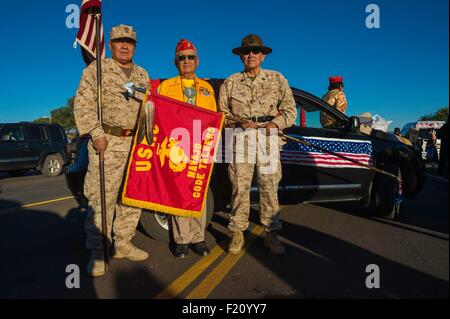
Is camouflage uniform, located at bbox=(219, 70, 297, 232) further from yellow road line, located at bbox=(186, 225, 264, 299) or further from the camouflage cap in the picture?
the camouflage cap

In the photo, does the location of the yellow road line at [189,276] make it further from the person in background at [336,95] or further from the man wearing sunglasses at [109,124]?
the person in background at [336,95]

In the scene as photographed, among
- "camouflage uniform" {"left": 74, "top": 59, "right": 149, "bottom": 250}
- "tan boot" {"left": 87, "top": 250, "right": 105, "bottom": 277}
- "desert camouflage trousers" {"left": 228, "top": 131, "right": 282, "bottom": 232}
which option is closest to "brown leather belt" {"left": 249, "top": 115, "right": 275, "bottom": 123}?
"desert camouflage trousers" {"left": 228, "top": 131, "right": 282, "bottom": 232}

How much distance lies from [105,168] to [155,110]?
71cm

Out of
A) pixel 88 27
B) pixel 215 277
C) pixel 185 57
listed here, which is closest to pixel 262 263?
pixel 215 277

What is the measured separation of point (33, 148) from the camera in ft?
36.5

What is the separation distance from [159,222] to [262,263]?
52.6 inches

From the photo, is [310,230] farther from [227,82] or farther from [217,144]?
[227,82]

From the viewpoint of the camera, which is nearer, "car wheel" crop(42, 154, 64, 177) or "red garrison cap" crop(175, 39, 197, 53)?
"red garrison cap" crop(175, 39, 197, 53)

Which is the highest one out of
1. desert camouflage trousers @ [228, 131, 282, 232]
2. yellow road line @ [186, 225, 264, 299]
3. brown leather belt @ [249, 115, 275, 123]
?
brown leather belt @ [249, 115, 275, 123]

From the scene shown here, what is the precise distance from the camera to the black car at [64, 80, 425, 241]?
12.8ft

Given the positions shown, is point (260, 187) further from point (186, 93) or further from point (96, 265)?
point (96, 265)

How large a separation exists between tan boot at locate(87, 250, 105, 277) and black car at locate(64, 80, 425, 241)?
2.63 feet

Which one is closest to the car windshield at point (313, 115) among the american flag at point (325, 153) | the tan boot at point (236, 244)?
the american flag at point (325, 153)

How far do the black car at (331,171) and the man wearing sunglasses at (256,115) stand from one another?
48 centimetres
